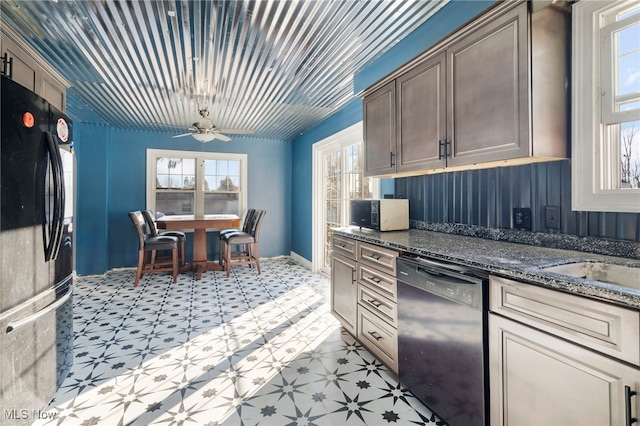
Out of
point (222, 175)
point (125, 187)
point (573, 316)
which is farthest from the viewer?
point (222, 175)

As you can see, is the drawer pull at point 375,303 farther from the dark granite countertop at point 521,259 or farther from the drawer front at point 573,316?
the drawer front at point 573,316

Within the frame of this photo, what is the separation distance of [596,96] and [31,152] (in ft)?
9.37

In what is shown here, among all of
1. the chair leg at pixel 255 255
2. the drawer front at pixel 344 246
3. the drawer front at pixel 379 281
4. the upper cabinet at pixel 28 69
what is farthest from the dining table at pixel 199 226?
the drawer front at pixel 379 281

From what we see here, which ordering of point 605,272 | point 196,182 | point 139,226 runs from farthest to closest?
point 196,182 → point 139,226 → point 605,272

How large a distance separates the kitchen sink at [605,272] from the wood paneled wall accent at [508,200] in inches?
9.2

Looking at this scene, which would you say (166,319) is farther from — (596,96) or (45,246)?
(596,96)

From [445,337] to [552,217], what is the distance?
0.94 metres

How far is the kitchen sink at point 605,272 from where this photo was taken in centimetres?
127

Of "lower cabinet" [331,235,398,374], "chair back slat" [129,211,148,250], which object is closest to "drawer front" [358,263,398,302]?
"lower cabinet" [331,235,398,374]

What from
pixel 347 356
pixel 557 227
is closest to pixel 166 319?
pixel 347 356

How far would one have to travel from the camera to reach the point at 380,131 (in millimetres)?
2703

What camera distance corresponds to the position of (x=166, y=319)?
3.09 metres

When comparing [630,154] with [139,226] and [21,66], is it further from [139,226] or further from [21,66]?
[139,226]

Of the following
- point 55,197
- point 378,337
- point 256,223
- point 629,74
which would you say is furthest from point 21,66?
point 629,74
